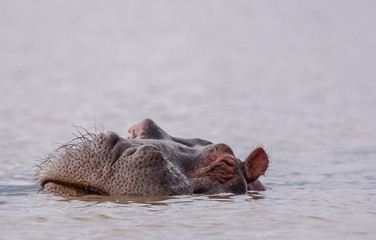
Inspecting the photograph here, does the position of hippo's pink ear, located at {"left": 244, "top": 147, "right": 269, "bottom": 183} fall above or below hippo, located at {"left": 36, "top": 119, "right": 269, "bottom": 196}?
above

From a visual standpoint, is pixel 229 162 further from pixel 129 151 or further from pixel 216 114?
pixel 216 114

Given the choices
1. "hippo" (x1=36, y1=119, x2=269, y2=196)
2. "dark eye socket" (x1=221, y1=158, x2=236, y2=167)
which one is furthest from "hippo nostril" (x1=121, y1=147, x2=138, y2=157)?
"dark eye socket" (x1=221, y1=158, x2=236, y2=167)

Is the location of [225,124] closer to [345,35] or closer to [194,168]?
[194,168]

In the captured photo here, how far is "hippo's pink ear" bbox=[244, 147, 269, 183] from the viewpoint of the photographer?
8844mm

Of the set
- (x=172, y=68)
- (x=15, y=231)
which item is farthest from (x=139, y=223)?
(x=172, y=68)

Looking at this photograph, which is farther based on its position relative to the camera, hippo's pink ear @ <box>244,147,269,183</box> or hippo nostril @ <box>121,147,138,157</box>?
hippo's pink ear @ <box>244,147,269,183</box>

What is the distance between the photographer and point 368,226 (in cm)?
628

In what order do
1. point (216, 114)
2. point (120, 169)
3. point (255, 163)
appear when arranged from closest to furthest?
1. point (120, 169)
2. point (255, 163)
3. point (216, 114)

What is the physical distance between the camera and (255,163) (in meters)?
8.96

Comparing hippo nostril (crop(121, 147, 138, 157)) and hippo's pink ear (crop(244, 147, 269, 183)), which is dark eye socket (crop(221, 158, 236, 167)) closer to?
hippo's pink ear (crop(244, 147, 269, 183))

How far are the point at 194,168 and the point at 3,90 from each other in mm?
15323

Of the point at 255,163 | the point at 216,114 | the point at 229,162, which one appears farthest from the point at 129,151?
the point at 216,114

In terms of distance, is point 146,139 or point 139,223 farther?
point 146,139

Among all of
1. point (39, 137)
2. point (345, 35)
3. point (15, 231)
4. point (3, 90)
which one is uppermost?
point (345, 35)
